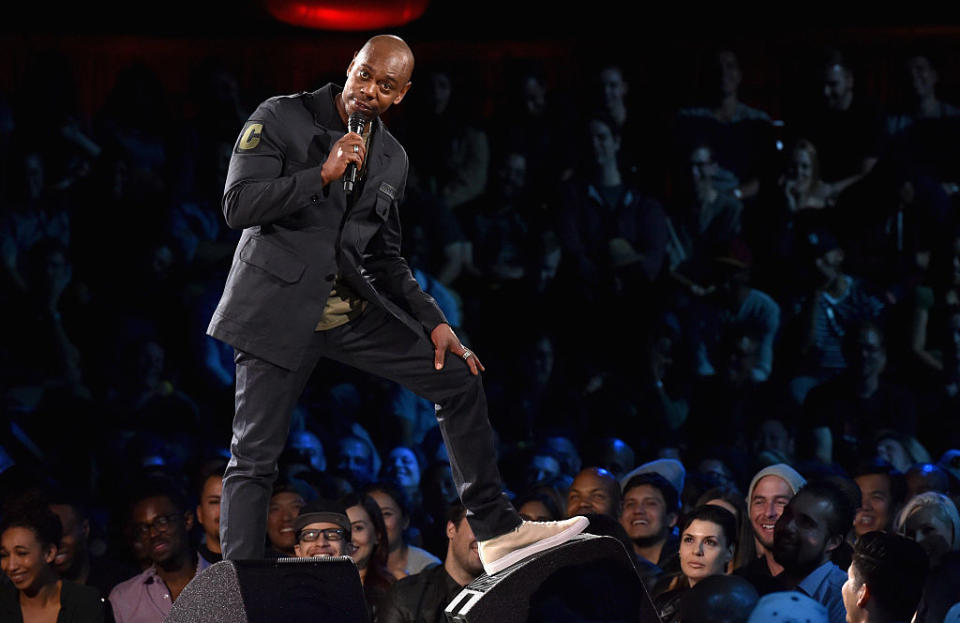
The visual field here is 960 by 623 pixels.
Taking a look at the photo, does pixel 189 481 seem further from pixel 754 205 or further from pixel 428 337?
pixel 754 205

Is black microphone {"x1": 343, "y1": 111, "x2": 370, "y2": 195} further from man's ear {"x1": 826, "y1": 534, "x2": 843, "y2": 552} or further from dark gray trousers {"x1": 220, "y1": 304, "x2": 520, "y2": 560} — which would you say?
man's ear {"x1": 826, "y1": 534, "x2": 843, "y2": 552}

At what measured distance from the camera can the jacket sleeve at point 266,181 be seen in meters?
2.65

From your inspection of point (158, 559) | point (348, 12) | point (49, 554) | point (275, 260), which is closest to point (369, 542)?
point (158, 559)

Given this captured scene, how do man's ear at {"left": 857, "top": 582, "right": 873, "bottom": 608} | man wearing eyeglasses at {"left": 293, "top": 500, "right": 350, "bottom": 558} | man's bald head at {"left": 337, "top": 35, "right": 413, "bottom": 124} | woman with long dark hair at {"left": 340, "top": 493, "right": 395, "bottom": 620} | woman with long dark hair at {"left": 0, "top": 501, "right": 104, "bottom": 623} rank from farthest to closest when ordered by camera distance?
woman with long dark hair at {"left": 340, "top": 493, "right": 395, "bottom": 620}, man wearing eyeglasses at {"left": 293, "top": 500, "right": 350, "bottom": 558}, woman with long dark hair at {"left": 0, "top": 501, "right": 104, "bottom": 623}, man's ear at {"left": 857, "top": 582, "right": 873, "bottom": 608}, man's bald head at {"left": 337, "top": 35, "right": 413, "bottom": 124}

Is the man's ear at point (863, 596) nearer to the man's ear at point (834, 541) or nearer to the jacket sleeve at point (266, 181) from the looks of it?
the man's ear at point (834, 541)

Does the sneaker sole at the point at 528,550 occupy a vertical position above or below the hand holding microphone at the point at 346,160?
below

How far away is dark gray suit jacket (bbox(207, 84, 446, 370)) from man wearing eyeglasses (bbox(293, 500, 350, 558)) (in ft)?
5.07

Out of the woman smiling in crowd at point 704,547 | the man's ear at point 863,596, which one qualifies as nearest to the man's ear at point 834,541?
the woman smiling in crowd at point 704,547

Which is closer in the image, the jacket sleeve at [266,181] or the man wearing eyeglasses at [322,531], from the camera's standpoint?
the jacket sleeve at [266,181]

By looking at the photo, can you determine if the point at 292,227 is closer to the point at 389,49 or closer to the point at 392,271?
the point at 392,271

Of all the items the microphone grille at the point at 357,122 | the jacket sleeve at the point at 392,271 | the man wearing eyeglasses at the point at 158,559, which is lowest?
the man wearing eyeglasses at the point at 158,559

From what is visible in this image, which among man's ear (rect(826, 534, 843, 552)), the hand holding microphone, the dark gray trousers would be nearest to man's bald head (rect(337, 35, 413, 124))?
the hand holding microphone

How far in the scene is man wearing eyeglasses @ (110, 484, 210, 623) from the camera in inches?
173

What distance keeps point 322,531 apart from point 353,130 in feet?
6.20
